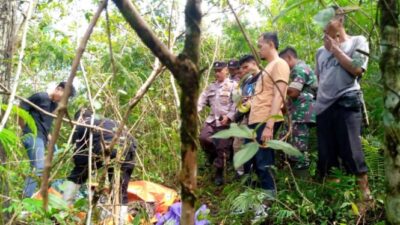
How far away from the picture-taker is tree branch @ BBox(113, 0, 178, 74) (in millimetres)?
844

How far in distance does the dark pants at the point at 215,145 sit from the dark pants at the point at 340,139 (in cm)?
152

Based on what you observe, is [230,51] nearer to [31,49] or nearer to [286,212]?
[31,49]

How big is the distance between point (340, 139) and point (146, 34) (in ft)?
8.62

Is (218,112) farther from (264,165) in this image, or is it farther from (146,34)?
(146,34)

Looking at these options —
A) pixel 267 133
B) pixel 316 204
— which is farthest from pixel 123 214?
pixel 316 204

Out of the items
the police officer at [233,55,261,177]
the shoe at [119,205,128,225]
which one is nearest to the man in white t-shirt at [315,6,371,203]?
the police officer at [233,55,261,177]

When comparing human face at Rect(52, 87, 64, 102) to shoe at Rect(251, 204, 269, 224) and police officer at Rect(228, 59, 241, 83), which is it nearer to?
police officer at Rect(228, 59, 241, 83)

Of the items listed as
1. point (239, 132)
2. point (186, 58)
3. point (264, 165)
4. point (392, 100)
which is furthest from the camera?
point (264, 165)

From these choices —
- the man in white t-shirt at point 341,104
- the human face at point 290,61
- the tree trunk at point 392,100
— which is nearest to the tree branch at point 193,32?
the tree trunk at point 392,100

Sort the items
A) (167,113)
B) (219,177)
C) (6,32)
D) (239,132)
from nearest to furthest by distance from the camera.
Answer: (239,132)
(6,32)
(219,177)
(167,113)

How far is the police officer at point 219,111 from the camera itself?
4949 mm

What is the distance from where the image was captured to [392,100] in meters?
1.28

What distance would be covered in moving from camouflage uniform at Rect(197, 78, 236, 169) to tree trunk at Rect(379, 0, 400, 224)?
11.6 feet

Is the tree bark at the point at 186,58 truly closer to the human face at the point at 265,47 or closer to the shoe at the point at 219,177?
the human face at the point at 265,47
